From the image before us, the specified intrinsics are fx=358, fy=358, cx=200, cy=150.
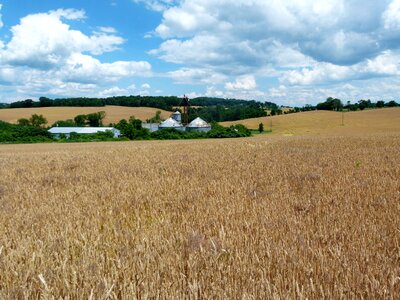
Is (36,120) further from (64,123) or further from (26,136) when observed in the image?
(26,136)

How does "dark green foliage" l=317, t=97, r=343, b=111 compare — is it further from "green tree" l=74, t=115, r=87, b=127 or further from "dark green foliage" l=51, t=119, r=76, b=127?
"dark green foliage" l=51, t=119, r=76, b=127

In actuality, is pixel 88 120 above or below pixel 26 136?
above

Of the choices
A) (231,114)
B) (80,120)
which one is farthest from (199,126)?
(80,120)

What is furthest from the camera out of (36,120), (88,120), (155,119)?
(155,119)

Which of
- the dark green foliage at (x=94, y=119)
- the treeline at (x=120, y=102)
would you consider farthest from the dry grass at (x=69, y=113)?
the treeline at (x=120, y=102)

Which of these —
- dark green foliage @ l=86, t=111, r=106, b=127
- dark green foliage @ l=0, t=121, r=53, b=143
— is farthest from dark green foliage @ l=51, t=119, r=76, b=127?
dark green foliage @ l=0, t=121, r=53, b=143

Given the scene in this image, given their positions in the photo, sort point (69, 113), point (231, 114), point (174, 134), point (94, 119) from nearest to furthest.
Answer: point (174, 134)
point (94, 119)
point (69, 113)
point (231, 114)

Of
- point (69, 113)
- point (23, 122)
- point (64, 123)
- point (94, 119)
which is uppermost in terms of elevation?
point (69, 113)

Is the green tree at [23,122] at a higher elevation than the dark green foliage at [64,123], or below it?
higher

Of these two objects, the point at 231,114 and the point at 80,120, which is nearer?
the point at 80,120

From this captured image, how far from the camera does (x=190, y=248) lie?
140 inches

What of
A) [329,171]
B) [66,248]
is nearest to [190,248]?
[66,248]

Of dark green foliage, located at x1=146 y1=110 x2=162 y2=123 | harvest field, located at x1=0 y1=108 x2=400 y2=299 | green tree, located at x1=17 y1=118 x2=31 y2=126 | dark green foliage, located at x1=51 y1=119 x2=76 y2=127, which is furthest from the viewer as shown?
dark green foliage, located at x1=146 y1=110 x2=162 y2=123

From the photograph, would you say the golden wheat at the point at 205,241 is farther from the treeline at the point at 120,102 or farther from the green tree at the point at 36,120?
the treeline at the point at 120,102
